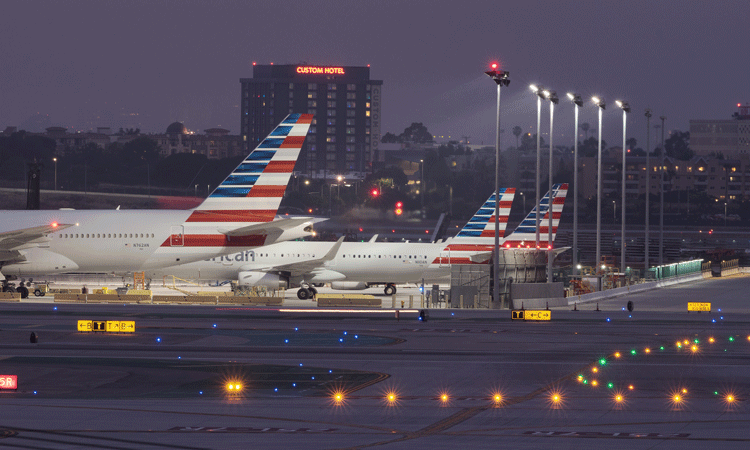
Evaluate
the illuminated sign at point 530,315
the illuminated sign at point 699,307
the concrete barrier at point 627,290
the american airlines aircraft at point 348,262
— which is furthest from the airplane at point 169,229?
the illuminated sign at point 699,307

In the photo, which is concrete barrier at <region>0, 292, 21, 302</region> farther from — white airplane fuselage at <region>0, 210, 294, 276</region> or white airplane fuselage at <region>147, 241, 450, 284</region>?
white airplane fuselage at <region>147, 241, 450, 284</region>

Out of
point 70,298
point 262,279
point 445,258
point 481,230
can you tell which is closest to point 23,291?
point 70,298

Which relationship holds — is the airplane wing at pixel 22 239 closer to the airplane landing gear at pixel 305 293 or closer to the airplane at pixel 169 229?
the airplane at pixel 169 229

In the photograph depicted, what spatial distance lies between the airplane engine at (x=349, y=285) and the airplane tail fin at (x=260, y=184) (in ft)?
46.9

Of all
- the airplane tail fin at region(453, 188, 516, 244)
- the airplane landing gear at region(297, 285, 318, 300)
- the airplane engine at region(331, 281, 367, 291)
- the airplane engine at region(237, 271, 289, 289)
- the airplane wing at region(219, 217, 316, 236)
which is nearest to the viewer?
the airplane wing at region(219, 217, 316, 236)

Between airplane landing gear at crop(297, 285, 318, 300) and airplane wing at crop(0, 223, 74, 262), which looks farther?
airplane landing gear at crop(297, 285, 318, 300)

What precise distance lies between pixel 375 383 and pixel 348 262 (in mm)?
39310

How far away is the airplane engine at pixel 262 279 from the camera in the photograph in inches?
2368

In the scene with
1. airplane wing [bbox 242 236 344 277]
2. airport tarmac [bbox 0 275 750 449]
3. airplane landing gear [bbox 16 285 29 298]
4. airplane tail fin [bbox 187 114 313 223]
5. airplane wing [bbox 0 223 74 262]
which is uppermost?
airplane tail fin [bbox 187 114 313 223]

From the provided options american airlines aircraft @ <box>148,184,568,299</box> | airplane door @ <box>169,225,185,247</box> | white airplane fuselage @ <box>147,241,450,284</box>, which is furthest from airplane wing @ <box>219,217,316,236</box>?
white airplane fuselage @ <box>147,241,450,284</box>

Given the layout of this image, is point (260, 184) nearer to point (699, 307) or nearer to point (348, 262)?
point (348, 262)

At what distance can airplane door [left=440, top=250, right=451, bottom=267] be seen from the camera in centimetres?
6581

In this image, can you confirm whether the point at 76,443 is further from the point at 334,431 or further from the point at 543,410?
the point at 543,410

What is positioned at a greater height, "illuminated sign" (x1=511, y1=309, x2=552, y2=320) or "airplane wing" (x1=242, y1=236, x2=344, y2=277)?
"airplane wing" (x1=242, y1=236, x2=344, y2=277)
